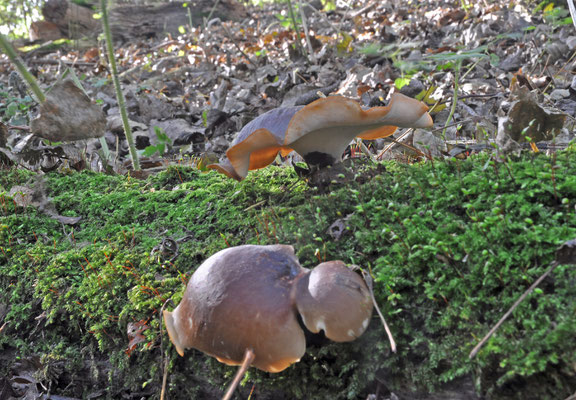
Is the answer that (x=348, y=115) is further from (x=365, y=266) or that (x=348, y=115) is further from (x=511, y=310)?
(x=511, y=310)

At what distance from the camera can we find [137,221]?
8.91 feet

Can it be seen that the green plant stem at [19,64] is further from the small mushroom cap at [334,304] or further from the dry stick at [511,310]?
the dry stick at [511,310]

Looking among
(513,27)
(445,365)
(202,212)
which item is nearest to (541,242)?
(445,365)

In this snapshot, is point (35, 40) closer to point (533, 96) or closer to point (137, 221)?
point (137, 221)

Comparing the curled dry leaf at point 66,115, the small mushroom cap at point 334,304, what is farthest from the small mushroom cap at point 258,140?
the curled dry leaf at point 66,115

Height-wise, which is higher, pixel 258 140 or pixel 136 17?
pixel 136 17

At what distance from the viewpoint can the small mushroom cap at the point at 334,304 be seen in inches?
55.2

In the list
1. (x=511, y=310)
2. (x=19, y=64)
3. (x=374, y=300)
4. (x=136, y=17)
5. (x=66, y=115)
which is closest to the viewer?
(x=511, y=310)

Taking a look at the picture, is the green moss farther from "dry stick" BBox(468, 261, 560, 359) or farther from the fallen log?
the fallen log

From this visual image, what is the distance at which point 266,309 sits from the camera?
4.62 feet

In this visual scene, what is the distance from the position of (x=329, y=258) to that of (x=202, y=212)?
1.06m

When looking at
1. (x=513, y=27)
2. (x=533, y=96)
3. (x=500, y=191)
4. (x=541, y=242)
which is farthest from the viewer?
(x=513, y=27)

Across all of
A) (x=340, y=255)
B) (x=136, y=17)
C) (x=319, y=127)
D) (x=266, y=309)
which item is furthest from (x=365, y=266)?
(x=136, y=17)

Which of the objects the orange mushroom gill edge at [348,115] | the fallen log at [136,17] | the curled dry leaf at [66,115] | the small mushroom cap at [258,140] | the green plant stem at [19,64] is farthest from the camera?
the fallen log at [136,17]
